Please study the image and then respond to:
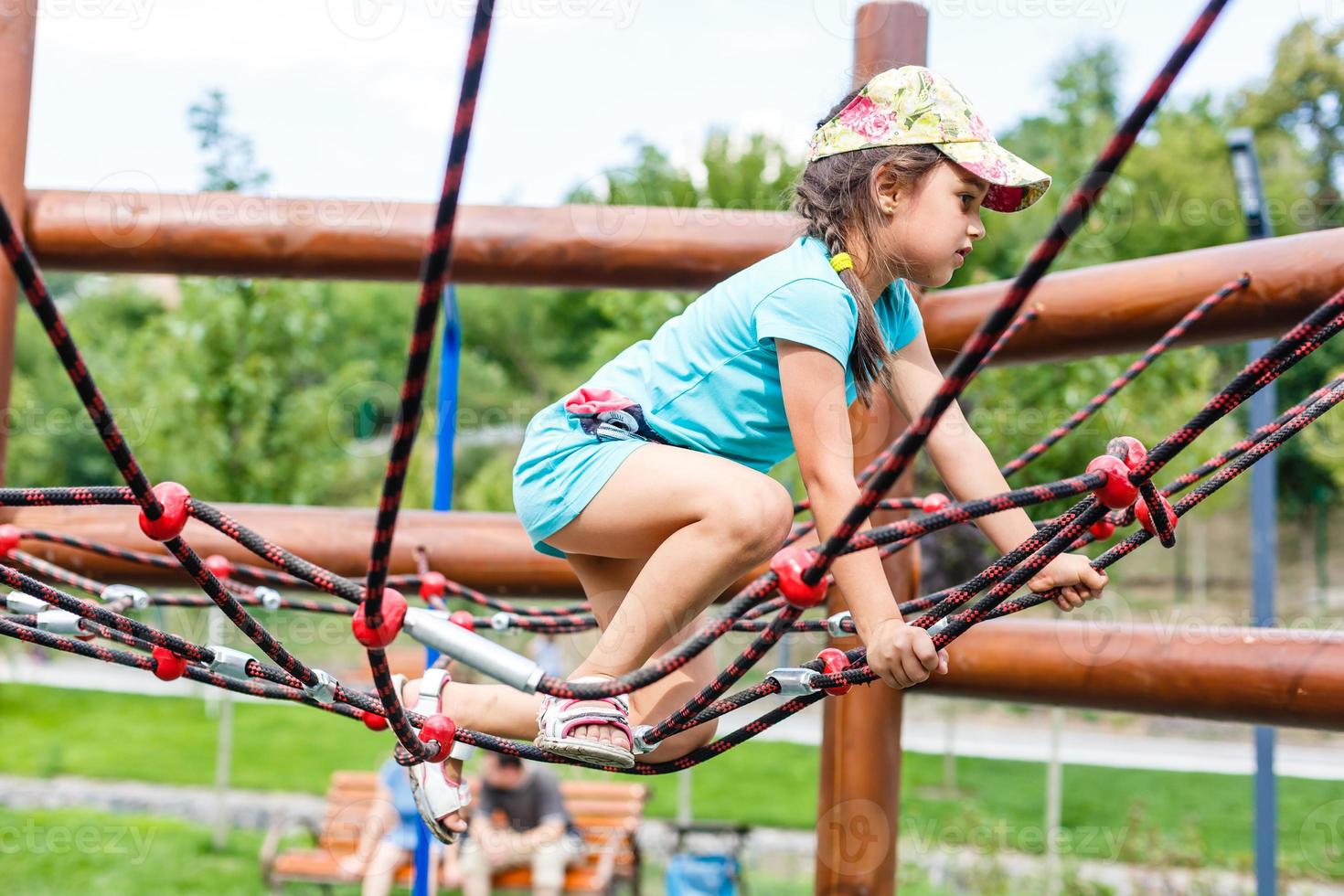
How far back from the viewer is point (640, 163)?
10.3 metres

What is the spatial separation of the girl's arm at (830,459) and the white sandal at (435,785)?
0.49 m

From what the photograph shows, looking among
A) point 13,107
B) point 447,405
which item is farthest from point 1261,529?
point 13,107

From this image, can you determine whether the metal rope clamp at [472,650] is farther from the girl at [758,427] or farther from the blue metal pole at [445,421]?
the blue metal pole at [445,421]

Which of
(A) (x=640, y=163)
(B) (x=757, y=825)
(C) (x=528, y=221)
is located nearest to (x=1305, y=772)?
(B) (x=757, y=825)

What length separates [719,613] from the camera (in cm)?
125

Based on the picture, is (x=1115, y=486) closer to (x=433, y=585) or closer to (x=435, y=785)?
(x=435, y=785)

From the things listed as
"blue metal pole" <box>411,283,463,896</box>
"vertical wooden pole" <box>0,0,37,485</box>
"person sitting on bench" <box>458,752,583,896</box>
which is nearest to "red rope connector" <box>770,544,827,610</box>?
"blue metal pole" <box>411,283,463,896</box>

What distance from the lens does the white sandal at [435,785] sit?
139 cm

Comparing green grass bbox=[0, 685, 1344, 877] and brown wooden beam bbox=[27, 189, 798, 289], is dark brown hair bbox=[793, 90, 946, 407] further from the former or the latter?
green grass bbox=[0, 685, 1344, 877]

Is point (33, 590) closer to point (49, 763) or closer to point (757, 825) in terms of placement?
point (757, 825)

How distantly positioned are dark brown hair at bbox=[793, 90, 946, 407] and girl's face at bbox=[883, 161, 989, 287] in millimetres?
12

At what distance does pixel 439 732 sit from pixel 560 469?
1.09ft

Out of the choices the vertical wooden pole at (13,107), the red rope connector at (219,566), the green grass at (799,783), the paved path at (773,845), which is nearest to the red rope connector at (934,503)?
the red rope connector at (219,566)

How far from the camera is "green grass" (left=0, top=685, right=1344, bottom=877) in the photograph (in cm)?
652
